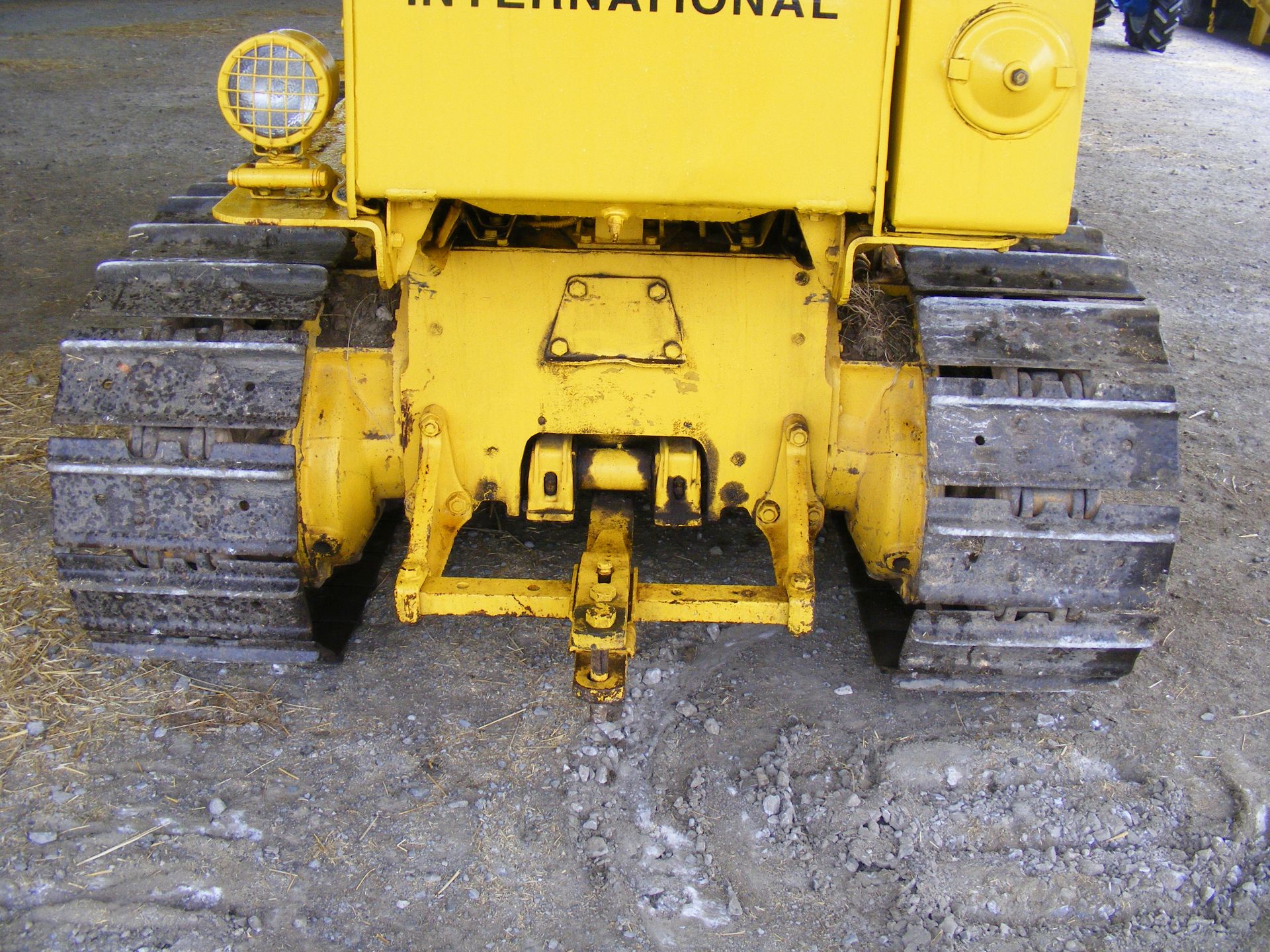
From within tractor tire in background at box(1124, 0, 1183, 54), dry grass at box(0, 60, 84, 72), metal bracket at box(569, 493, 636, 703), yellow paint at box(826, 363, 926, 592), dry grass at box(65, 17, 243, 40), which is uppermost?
tractor tire in background at box(1124, 0, 1183, 54)

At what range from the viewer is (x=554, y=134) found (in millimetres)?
2830

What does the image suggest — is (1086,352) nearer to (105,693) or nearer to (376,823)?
(376,823)

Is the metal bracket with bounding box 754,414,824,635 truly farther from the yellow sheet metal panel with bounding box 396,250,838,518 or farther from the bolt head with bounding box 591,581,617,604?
the bolt head with bounding box 591,581,617,604

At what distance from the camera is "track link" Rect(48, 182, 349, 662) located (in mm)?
3535

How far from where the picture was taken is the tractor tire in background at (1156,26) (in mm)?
16875

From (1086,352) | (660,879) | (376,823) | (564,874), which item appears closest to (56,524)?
(376,823)

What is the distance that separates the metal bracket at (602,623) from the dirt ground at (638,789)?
9.9 inches

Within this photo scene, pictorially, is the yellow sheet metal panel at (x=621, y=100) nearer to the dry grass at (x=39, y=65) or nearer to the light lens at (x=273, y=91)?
the light lens at (x=273, y=91)

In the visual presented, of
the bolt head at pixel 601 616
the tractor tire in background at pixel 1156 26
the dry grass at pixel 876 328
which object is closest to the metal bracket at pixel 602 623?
the bolt head at pixel 601 616

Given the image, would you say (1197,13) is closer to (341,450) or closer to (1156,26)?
(1156,26)

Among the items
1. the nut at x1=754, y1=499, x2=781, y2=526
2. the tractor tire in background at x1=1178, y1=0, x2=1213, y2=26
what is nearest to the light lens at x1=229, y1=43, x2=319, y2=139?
the nut at x1=754, y1=499, x2=781, y2=526

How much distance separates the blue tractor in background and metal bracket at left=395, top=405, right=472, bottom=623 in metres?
16.4

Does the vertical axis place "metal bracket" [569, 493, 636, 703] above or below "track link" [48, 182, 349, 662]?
below

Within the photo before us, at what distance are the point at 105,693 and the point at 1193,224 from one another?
8672 mm
